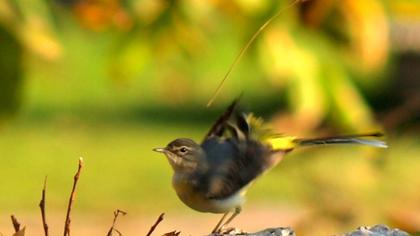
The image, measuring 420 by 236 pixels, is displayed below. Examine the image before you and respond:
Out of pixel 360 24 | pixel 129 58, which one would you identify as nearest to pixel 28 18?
pixel 129 58

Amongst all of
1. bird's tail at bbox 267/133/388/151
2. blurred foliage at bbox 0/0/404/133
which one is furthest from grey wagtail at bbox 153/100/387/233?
blurred foliage at bbox 0/0/404/133

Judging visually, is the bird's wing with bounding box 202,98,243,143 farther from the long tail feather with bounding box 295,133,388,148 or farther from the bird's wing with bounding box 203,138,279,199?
the long tail feather with bounding box 295,133,388,148

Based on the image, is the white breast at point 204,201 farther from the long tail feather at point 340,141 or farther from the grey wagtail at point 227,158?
the long tail feather at point 340,141

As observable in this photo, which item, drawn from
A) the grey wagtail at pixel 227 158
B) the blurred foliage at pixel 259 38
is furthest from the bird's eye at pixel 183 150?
the blurred foliage at pixel 259 38

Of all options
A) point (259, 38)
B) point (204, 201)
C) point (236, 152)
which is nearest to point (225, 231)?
point (236, 152)

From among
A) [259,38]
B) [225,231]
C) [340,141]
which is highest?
[259,38]

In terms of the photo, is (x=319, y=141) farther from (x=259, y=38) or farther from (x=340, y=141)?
(x=259, y=38)

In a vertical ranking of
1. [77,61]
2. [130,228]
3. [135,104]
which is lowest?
[130,228]

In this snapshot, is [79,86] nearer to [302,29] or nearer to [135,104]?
[135,104]
